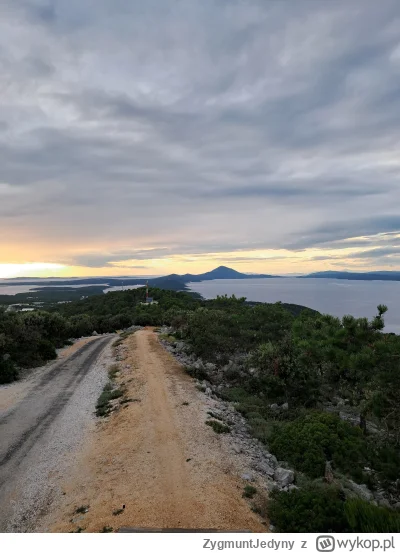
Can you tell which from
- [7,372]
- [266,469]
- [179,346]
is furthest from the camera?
[179,346]

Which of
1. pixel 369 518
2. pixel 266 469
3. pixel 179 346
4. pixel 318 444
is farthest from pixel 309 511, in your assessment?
pixel 179 346

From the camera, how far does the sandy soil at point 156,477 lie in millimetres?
7883

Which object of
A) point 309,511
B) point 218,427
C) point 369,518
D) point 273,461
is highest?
point 369,518

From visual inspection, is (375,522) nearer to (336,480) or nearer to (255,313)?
(336,480)

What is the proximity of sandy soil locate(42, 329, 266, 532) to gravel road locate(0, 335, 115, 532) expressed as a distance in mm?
569

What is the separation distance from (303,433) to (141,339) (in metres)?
25.4

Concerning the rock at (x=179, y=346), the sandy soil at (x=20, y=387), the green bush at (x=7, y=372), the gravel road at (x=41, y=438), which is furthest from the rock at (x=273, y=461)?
the rock at (x=179, y=346)

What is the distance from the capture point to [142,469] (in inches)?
402

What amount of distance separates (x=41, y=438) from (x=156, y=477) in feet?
19.8

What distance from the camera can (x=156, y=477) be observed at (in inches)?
381

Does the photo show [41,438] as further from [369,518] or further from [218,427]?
[369,518]

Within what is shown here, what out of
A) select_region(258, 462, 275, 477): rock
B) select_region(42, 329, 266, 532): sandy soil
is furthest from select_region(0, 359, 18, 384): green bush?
select_region(258, 462, 275, 477): rock
